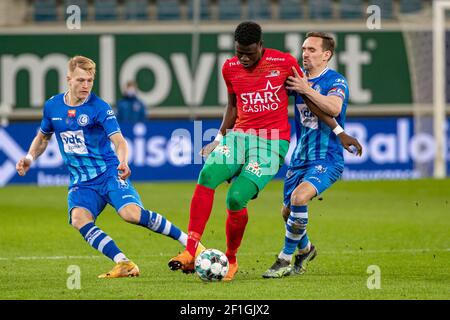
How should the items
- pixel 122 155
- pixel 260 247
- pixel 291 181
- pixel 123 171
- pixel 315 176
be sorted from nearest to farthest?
1. pixel 123 171
2. pixel 122 155
3. pixel 315 176
4. pixel 291 181
5. pixel 260 247

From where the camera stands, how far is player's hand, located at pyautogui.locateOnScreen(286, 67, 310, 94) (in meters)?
8.73

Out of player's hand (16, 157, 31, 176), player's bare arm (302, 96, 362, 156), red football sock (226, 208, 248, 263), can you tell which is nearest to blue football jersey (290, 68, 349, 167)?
player's bare arm (302, 96, 362, 156)

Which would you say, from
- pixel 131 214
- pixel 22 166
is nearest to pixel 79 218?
pixel 131 214

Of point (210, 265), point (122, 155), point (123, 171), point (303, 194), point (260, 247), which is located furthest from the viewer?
point (260, 247)

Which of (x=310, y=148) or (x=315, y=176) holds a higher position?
(x=310, y=148)

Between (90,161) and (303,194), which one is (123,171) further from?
(303,194)

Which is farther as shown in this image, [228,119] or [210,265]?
[228,119]

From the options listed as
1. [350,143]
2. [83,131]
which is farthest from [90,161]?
[350,143]

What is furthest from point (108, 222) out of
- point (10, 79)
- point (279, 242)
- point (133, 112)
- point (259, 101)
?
point (10, 79)

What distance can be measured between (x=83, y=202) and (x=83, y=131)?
0.60 m

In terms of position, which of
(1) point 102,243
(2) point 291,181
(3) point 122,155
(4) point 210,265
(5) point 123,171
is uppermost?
(3) point 122,155

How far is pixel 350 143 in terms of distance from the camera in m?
8.80

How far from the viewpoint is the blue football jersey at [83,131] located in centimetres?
908

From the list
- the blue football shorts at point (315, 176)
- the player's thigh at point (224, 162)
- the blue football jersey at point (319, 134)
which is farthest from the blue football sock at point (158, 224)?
the blue football jersey at point (319, 134)
